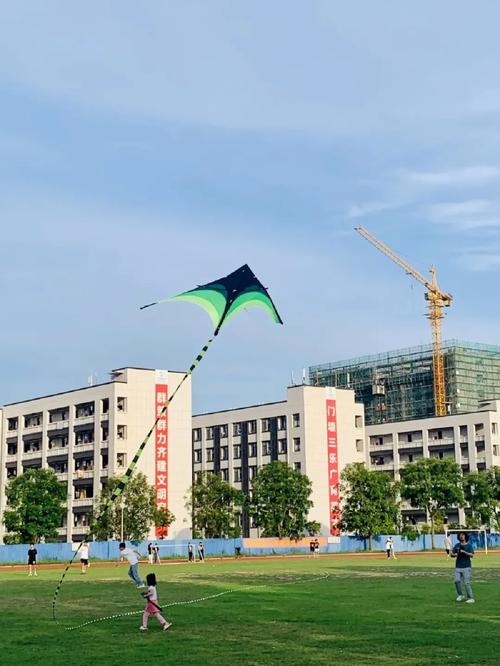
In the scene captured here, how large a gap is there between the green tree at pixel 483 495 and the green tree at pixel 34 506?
4475 centimetres

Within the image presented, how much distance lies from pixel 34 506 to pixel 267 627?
6992cm

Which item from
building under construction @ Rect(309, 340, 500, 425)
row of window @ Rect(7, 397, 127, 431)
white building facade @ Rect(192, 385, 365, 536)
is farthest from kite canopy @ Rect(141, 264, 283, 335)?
building under construction @ Rect(309, 340, 500, 425)

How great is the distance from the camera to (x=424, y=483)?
305 ft

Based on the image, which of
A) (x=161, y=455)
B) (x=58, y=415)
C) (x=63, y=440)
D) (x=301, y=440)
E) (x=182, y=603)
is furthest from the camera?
(x=301, y=440)

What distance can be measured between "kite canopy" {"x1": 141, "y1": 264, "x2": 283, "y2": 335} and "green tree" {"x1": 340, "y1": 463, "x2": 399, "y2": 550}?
72.1m

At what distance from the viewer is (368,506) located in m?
91.9

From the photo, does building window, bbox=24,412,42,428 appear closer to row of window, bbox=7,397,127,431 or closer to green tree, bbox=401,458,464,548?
row of window, bbox=7,397,127,431

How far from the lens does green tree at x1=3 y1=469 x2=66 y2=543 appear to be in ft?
281

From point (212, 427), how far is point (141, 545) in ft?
150

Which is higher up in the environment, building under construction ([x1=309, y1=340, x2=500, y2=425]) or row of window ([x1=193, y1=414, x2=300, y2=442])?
building under construction ([x1=309, y1=340, x2=500, y2=425])

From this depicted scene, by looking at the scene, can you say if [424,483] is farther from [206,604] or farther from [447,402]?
[206,604]

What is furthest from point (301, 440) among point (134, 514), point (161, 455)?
point (134, 514)

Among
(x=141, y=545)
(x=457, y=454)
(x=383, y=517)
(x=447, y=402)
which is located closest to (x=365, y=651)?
(x=141, y=545)

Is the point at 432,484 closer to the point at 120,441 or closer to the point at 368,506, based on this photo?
the point at 368,506
